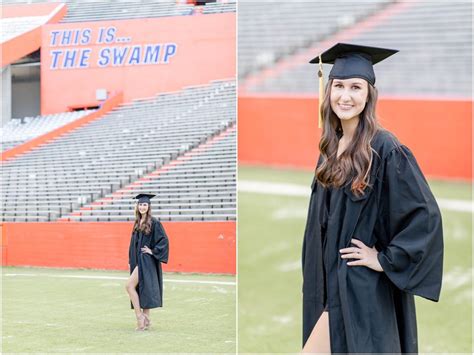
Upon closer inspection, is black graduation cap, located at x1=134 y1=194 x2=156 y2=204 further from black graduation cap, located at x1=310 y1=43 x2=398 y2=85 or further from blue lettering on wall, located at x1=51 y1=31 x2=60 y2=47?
black graduation cap, located at x1=310 y1=43 x2=398 y2=85

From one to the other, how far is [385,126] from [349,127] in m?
1.81

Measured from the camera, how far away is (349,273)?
2422 mm

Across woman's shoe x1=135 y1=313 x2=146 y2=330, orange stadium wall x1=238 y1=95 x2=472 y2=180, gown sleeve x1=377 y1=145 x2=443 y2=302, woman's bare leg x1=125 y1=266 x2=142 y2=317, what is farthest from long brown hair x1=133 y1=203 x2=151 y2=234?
gown sleeve x1=377 y1=145 x2=443 y2=302

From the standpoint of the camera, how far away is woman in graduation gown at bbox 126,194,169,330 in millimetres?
3871

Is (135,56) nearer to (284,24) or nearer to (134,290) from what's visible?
(284,24)

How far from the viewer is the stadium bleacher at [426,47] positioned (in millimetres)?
4316

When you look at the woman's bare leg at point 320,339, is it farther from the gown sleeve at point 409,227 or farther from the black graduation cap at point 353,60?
the black graduation cap at point 353,60

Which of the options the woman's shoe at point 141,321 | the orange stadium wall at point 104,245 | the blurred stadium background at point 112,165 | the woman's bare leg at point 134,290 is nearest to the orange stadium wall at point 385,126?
the blurred stadium background at point 112,165

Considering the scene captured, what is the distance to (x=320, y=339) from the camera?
251cm

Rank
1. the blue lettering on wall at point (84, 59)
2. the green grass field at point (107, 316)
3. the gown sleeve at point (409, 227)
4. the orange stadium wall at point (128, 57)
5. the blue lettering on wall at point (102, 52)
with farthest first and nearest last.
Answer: the blue lettering on wall at point (84, 59) → the blue lettering on wall at point (102, 52) → the orange stadium wall at point (128, 57) → the green grass field at point (107, 316) → the gown sleeve at point (409, 227)

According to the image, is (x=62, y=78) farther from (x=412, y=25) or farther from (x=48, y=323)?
(x=412, y=25)

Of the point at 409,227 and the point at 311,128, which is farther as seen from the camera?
the point at 311,128

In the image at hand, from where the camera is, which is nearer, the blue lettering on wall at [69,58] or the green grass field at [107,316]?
the green grass field at [107,316]

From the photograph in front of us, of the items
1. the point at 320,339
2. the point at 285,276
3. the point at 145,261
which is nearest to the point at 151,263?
the point at 145,261
